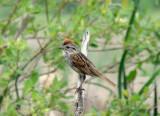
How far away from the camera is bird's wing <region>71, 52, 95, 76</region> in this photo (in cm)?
369

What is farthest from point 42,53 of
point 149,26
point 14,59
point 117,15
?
point 149,26

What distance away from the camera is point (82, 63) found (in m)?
3.75

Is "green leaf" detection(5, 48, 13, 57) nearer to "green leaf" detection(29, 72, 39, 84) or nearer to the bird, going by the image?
"green leaf" detection(29, 72, 39, 84)

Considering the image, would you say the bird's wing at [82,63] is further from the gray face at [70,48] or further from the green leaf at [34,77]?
the green leaf at [34,77]

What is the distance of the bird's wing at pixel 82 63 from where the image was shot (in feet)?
12.1

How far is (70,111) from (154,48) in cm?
140

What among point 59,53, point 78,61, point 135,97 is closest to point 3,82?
point 59,53

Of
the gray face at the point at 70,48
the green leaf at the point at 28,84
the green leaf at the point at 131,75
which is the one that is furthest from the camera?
the green leaf at the point at 131,75

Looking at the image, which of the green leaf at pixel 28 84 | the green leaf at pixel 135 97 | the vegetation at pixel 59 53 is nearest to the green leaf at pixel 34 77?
the vegetation at pixel 59 53

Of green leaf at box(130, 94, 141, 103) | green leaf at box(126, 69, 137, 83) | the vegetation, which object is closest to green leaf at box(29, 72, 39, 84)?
the vegetation

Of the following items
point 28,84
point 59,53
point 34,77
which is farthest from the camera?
point 59,53

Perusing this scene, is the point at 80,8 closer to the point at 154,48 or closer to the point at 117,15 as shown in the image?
the point at 117,15

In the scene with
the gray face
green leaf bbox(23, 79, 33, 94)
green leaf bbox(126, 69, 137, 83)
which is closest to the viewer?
green leaf bbox(23, 79, 33, 94)

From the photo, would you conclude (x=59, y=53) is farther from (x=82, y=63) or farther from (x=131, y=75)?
(x=131, y=75)
